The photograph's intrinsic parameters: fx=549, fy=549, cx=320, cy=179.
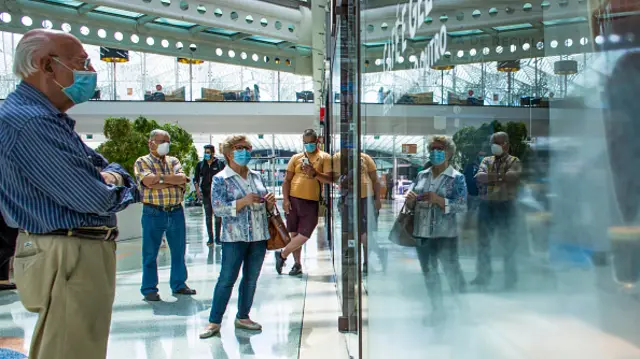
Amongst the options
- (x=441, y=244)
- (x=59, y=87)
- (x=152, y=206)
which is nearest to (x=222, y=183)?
(x=152, y=206)

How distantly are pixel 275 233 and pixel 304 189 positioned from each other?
1858 millimetres

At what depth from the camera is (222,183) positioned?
3.86 m

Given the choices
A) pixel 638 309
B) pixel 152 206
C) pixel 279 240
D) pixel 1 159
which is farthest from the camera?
pixel 152 206

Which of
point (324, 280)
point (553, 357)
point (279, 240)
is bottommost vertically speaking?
point (324, 280)

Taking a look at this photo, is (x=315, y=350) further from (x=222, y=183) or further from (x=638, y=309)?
(x=638, y=309)

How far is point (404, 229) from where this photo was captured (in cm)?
138

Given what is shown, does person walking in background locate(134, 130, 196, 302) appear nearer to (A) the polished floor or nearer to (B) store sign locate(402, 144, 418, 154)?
(A) the polished floor

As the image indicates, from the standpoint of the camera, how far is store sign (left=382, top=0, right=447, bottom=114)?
1.04 m

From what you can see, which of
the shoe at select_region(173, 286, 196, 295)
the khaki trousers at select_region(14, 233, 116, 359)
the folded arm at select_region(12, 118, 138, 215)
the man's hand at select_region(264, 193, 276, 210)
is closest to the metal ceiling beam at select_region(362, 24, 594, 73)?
the folded arm at select_region(12, 118, 138, 215)

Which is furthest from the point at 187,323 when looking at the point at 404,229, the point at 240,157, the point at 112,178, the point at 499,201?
the point at 499,201

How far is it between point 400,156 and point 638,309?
103 cm

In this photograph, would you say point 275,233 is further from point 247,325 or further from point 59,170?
point 59,170

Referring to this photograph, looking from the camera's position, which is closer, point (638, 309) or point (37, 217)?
point (638, 309)

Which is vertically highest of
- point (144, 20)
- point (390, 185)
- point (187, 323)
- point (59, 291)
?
point (144, 20)
